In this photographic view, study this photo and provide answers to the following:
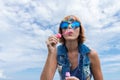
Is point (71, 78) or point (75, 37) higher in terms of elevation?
point (75, 37)

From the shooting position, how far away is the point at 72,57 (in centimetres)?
1120

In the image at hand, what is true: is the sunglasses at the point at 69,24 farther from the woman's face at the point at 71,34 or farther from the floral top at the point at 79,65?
the floral top at the point at 79,65

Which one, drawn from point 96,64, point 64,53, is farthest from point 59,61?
point 96,64

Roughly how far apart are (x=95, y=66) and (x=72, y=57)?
658 millimetres

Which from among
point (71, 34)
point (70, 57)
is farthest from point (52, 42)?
point (70, 57)

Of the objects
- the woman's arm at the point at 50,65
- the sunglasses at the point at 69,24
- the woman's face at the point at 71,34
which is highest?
the sunglasses at the point at 69,24

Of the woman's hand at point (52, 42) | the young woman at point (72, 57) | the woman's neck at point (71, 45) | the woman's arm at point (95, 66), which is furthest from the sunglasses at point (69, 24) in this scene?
the woman's arm at point (95, 66)

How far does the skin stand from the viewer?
10.6 metres

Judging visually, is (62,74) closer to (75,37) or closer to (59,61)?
(59,61)

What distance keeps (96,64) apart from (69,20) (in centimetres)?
138

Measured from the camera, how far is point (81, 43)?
11328 millimetres

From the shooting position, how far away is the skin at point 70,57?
34.6 feet

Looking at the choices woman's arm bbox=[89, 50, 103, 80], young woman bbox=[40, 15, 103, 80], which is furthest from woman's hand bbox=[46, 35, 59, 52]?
woman's arm bbox=[89, 50, 103, 80]

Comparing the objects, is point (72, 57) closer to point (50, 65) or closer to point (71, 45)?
point (71, 45)
